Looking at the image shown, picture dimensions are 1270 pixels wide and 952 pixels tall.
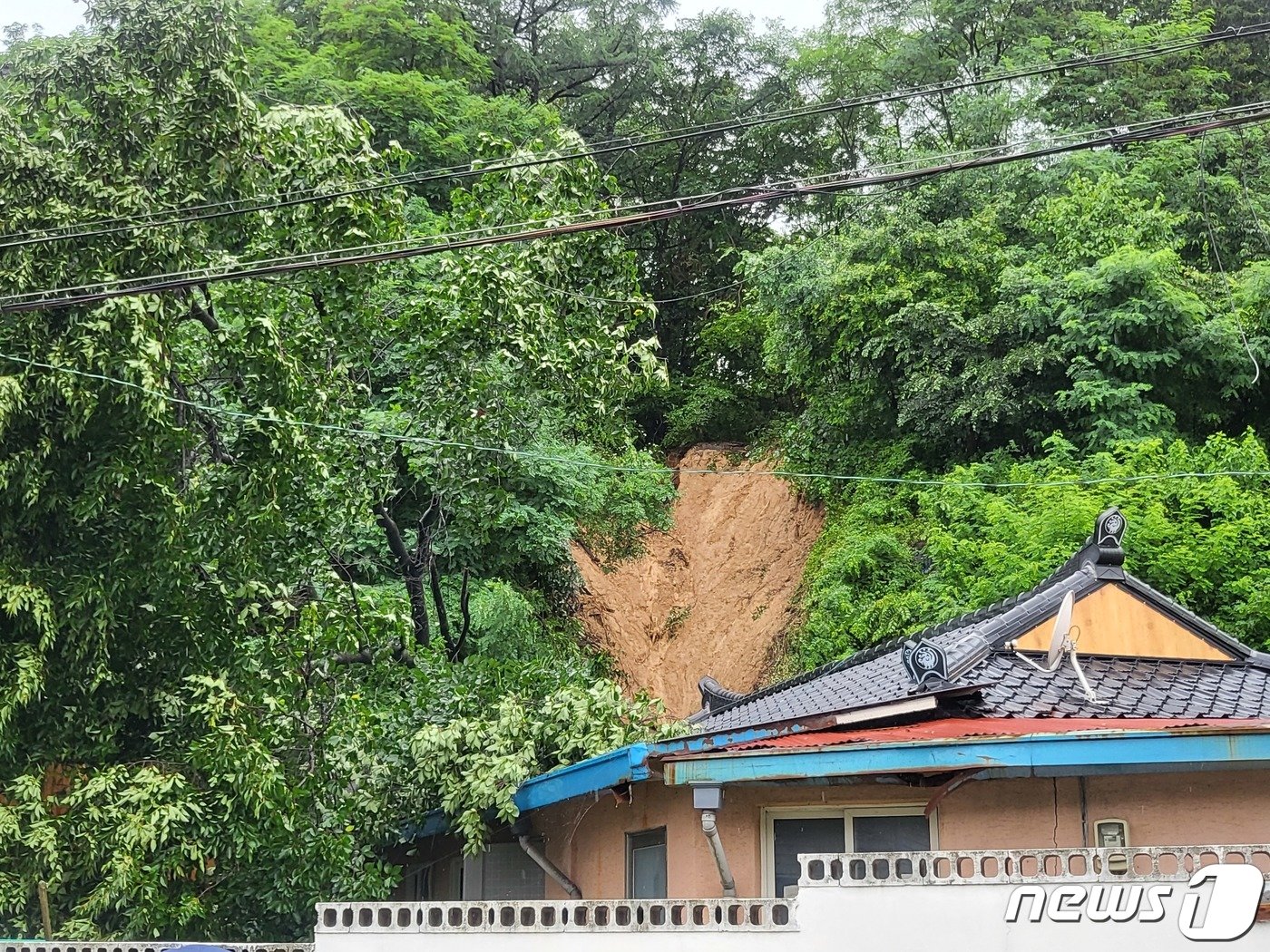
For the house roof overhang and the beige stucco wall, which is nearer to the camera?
the house roof overhang

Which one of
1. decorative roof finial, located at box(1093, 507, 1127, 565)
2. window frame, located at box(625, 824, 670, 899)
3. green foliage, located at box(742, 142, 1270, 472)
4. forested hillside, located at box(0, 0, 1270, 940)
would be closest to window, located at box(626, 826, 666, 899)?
window frame, located at box(625, 824, 670, 899)

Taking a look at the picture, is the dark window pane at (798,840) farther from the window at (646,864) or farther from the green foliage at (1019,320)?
the green foliage at (1019,320)

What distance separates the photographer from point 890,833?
348 inches

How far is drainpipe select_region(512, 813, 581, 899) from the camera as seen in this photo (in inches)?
426

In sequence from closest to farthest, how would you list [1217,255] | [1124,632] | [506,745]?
[506,745]
[1124,632]
[1217,255]

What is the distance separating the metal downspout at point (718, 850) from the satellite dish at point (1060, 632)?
3713 millimetres

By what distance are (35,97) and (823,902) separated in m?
10.2

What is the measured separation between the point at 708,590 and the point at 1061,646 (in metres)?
21.5

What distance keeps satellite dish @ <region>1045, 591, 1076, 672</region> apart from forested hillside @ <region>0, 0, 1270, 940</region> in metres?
3.78

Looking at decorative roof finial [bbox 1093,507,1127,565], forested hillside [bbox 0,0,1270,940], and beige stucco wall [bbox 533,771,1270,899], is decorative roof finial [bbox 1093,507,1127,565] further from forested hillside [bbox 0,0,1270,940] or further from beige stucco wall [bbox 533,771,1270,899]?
beige stucco wall [bbox 533,771,1270,899]

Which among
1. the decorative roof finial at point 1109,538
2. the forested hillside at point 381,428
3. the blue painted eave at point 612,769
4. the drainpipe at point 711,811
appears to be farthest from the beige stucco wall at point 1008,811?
the decorative roof finial at point 1109,538

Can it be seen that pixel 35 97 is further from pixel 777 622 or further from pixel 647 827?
pixel 777 622

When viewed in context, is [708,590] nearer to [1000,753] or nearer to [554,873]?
[554,873]

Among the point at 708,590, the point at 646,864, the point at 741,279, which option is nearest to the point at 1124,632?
the point at 646,864
